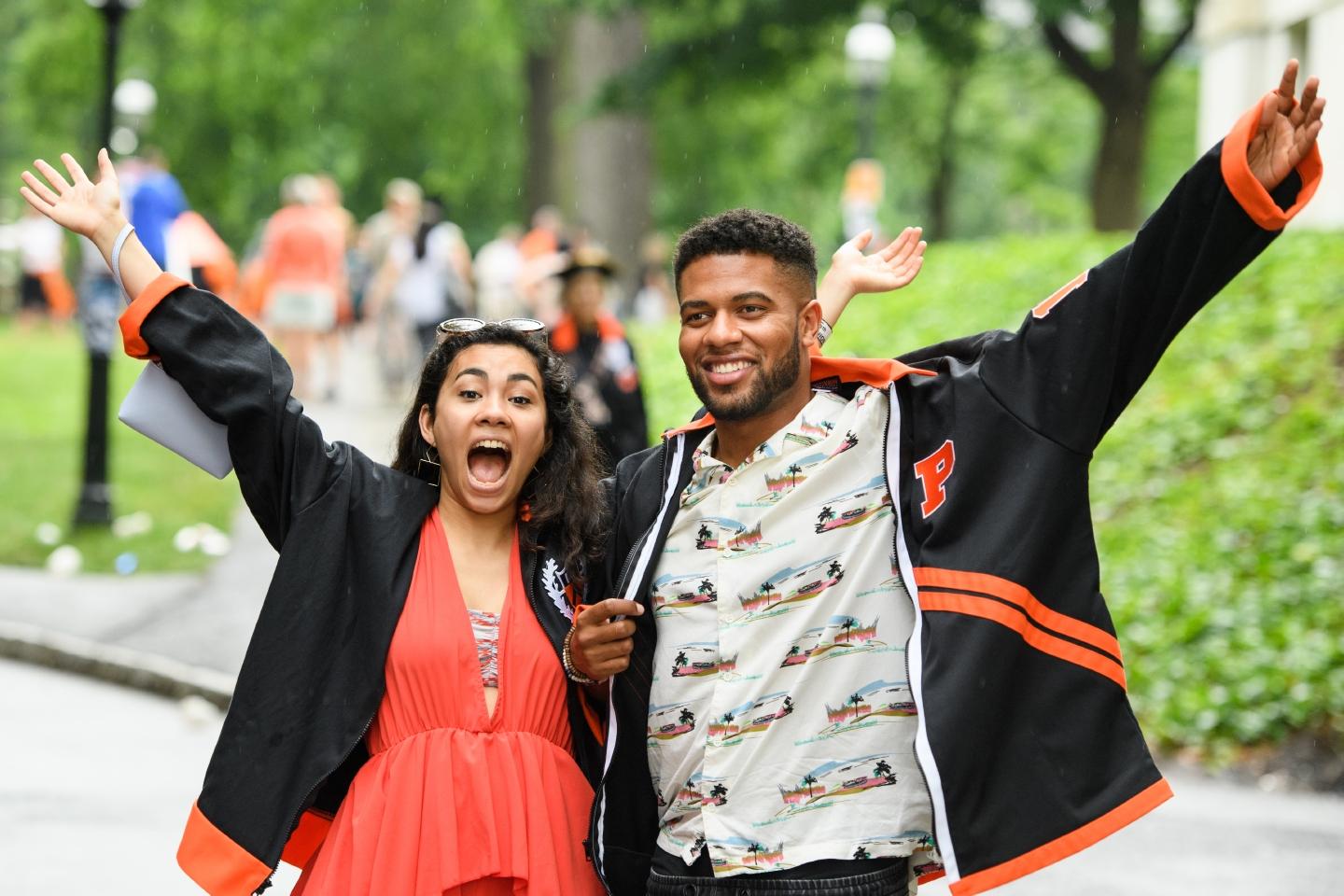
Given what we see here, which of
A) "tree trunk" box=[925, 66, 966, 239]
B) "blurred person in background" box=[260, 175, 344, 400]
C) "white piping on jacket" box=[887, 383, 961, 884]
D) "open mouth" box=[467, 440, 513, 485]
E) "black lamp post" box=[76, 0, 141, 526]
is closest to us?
"white piping on jacket" box=[887, 383, 961, 884]

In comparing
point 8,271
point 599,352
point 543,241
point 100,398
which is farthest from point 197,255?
point 8,271

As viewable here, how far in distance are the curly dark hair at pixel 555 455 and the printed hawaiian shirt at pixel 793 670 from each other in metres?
0.34

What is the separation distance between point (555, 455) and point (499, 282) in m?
18.2

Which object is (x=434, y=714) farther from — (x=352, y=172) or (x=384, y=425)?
(x=352, y=172)

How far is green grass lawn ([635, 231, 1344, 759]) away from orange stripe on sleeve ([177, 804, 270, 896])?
6406 millimetres

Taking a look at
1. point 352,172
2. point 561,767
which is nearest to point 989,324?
point 561,767

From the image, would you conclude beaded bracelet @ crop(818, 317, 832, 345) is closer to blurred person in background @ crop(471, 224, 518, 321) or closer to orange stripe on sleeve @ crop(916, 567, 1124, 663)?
orange stripe on sleeve @ crop(916, 567, 1124, 663)

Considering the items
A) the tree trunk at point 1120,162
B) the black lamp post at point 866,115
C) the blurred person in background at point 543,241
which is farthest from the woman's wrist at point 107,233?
the tree trunk at point 1120,162

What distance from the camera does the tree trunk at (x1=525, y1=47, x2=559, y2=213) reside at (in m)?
31.5

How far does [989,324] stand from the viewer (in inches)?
647

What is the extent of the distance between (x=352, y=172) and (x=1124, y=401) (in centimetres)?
3931

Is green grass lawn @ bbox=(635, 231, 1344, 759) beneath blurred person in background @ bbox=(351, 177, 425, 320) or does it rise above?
beneath

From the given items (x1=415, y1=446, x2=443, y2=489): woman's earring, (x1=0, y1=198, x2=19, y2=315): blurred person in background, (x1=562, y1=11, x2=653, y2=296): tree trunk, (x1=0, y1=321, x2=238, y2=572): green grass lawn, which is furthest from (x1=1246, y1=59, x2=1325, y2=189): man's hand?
(x1=0, y1=198, x2=19, y2=315): blurred person in background

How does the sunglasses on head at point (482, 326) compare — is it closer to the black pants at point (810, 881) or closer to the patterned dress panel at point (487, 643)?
the patterned dress panel at point (487, 643)
